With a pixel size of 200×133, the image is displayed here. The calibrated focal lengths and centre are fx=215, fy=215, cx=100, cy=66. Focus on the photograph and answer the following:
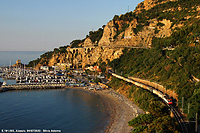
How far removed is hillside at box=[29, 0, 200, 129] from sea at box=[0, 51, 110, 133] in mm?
16501

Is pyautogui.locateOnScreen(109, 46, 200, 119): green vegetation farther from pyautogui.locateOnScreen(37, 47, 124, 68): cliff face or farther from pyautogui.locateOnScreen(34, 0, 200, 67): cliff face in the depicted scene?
pyautogui.locateOnScreen(37, 47, 124, 68): cliff face

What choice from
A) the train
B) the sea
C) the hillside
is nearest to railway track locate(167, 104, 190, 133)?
the hillside

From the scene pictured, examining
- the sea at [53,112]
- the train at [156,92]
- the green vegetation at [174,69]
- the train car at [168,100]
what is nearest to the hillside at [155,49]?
the green vegetation at [174,69]

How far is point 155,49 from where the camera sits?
70.6 metres

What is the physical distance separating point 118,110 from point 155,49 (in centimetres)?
3041

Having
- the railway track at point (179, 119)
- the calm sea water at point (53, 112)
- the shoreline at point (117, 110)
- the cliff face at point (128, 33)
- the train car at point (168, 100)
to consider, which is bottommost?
the calm sea water at point (53, 112)

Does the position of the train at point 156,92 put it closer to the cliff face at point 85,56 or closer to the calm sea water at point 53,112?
the calm sea water at point 53,112

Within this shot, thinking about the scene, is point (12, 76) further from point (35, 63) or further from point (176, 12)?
point (176, 12)

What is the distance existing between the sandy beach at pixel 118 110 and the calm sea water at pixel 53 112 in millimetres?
1574

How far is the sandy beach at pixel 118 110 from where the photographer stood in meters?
38.3

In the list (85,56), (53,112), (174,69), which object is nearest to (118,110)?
(53,112)


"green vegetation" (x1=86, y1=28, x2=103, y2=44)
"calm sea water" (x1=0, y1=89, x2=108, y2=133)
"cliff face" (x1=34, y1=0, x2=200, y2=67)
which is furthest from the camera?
"green vegetation" (x1=86, y1=28, x2=103, y2=44)

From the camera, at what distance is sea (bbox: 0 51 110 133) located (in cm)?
3897

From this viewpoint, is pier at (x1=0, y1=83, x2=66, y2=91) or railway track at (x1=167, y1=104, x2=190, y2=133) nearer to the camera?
railway track at (x1=167, y1=104, x2=190, y2=133)
